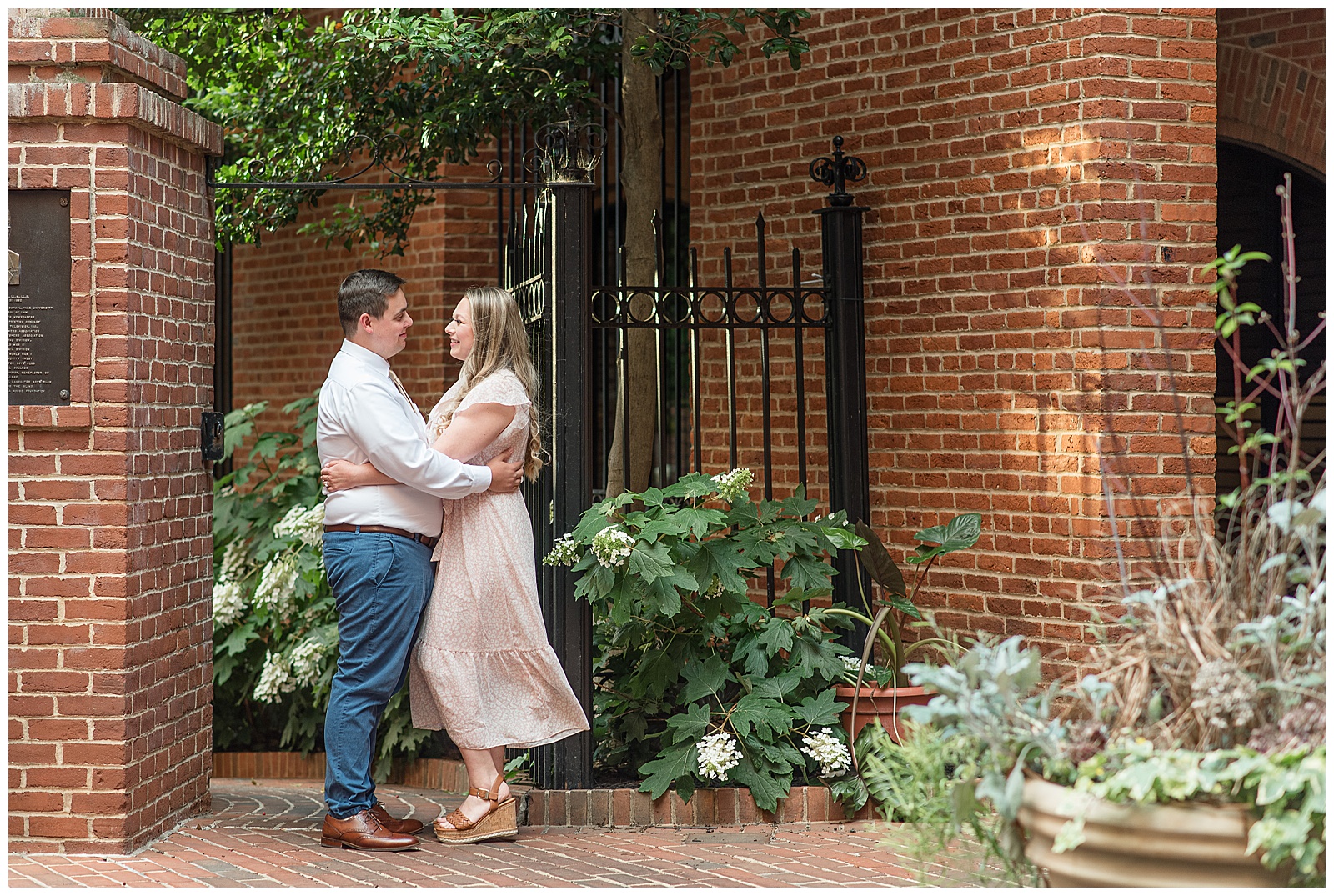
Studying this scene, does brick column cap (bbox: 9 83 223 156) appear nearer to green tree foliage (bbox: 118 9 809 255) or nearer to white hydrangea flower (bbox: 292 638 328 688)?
green tree foliage (bbox: 118 9 809 255)

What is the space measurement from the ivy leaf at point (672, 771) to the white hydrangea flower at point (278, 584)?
7.61 ft

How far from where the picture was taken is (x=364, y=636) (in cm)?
458

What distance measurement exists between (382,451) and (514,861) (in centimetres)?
142

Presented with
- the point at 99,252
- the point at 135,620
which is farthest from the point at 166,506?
the point at 99,252

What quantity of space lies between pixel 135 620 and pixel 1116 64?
4.08 m

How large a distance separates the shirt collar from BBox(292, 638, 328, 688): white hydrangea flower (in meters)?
2.07

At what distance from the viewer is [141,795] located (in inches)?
183

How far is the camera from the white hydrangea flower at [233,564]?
6910 millimetres

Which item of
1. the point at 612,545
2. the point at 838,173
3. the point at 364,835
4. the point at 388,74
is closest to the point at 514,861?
the point at 364,835

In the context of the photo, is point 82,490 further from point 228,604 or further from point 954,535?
point 954,535

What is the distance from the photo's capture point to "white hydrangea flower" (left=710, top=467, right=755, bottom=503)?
5.26 metres

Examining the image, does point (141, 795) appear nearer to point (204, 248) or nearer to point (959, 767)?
point (204, 248)

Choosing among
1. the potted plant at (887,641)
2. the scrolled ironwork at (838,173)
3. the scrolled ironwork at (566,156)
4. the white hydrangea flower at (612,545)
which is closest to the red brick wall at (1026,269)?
the scrolled ironwork at (838,173)

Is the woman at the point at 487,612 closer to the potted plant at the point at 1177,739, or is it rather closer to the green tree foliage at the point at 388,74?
the green tree foliage at the point at 388,74
